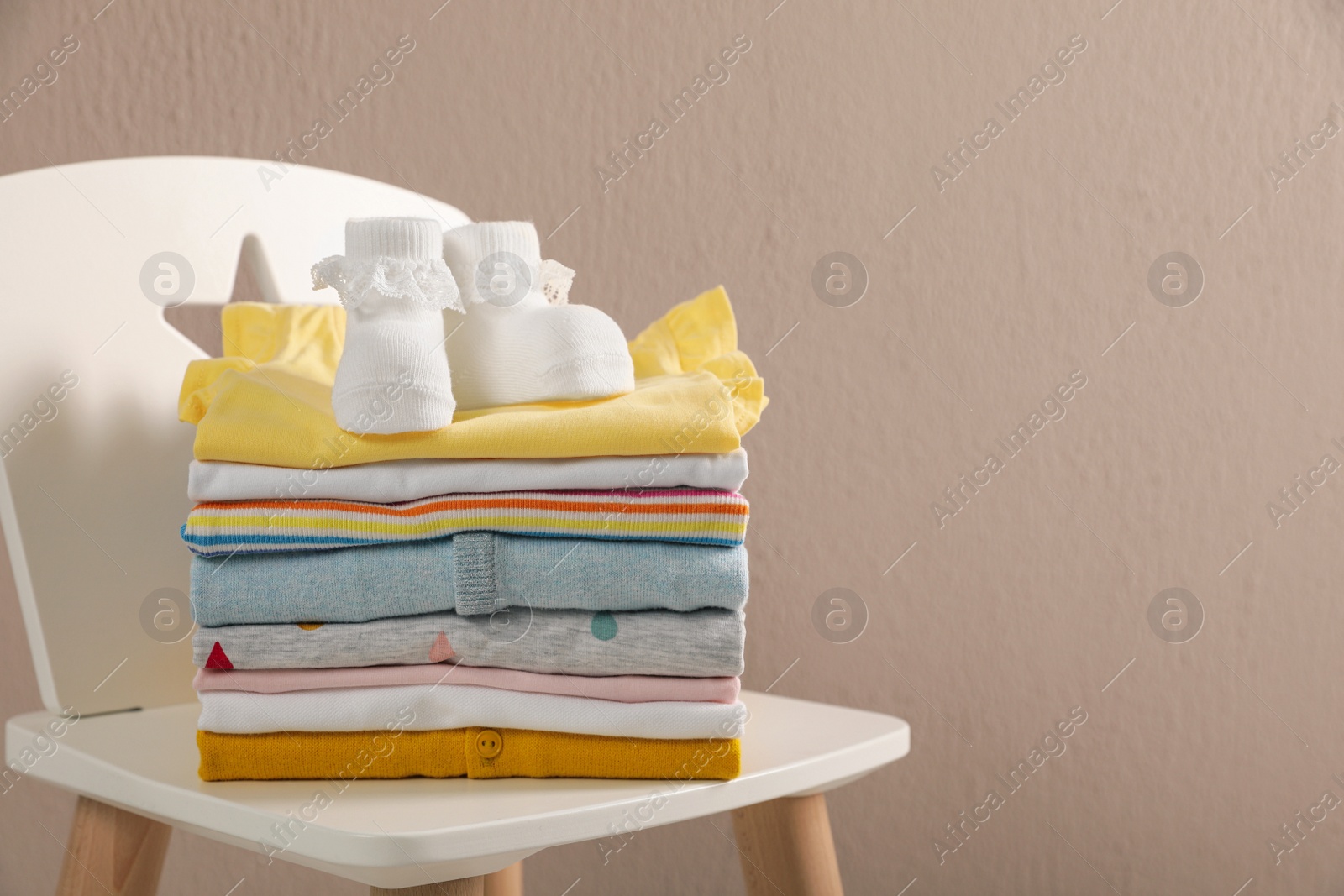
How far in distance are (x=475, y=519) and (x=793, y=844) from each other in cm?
29

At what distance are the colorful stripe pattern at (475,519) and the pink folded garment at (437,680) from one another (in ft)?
0.20

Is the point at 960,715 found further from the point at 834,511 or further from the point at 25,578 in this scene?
the point at 25,578

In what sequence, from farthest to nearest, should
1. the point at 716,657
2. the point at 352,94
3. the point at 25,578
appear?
1. the point at 352,94
2. the point at 25,578
3. the point at 716,657

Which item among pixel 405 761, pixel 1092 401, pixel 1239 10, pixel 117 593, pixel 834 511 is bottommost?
pixel 405 761

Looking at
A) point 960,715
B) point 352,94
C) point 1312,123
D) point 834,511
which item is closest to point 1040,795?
point 960,715

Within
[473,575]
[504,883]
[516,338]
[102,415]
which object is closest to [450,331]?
[516,338]

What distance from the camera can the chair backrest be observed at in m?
0.65

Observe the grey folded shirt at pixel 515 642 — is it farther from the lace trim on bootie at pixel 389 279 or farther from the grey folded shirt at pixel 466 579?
the lace trim on bootie at pixel 389 279

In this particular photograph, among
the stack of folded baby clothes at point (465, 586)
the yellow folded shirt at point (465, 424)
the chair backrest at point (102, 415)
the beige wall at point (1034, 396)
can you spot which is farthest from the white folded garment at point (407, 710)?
the beige wall at point (1034, 396)

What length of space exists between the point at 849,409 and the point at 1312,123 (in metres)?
0.63

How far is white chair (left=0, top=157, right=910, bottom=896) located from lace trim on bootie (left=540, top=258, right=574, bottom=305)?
266 millimetres

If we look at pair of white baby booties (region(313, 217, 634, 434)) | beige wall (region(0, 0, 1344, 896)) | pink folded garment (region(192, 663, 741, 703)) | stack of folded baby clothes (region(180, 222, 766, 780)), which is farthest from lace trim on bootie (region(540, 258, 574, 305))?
beige wall (region(0, 0, 1344, 896))

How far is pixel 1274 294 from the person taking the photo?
1.20 meters

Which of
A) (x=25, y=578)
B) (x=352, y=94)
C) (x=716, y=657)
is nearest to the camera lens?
(x=716, y=657)
